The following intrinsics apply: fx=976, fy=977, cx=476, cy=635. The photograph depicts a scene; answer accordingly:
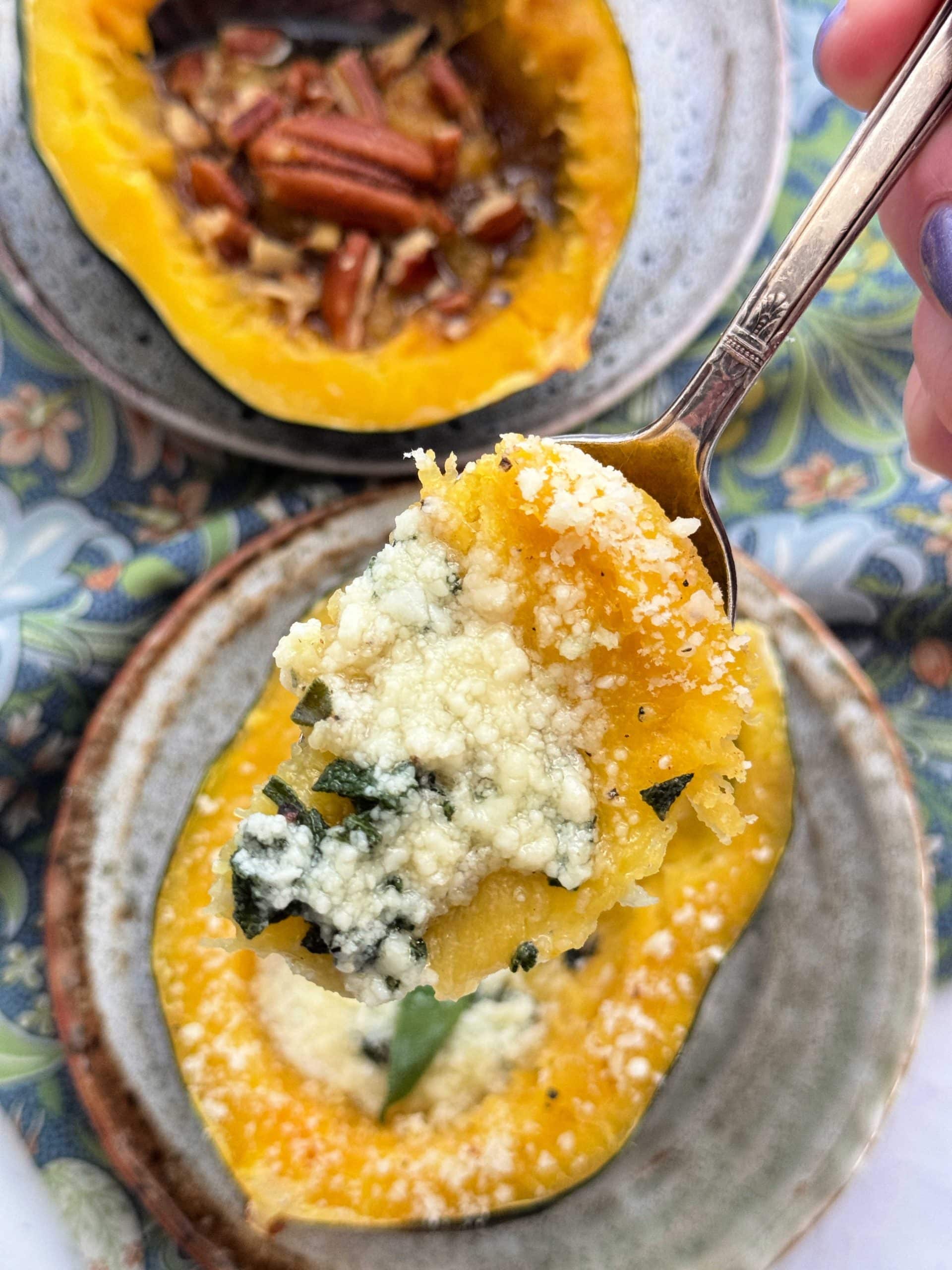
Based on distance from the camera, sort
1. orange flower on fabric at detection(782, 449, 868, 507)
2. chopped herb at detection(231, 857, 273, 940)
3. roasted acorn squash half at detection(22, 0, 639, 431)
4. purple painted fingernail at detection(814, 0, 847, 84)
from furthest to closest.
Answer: orange flower on fabric at detection(782, 449, 868, 507), roasted acorn squash half at detection(22, 0, 639, 431), purple painted fingernail at detection(814, 0, 847, 84), chopped herb at detection(231, 857, 273, 940)

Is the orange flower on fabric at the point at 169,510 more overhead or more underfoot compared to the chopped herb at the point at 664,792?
more underfoot

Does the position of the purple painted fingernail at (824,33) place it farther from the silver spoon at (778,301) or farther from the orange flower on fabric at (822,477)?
the orange flower on fabric at (822,477)

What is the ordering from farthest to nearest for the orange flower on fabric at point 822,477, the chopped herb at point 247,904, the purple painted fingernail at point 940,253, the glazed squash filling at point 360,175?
the orange flower on fabric at point 822,477
the glazed squash filling at point 360,175
the purple painted fingernail at point 940,253
the chopped herb at point 247,904

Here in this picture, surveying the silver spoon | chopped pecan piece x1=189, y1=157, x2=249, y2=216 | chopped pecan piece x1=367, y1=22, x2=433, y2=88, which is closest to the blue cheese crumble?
the silver spoon

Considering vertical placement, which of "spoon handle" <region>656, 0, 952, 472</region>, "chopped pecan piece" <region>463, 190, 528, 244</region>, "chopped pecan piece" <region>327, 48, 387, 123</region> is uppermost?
"spoon handle" <region>656, 0, 952, 472</region>

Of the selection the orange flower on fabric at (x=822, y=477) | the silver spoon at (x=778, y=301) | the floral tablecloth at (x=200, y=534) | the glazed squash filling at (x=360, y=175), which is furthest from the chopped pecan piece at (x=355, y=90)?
the orange flower on fabric at (x=822, y=477)

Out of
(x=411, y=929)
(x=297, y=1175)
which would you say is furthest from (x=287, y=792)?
(x=297, y=1175)

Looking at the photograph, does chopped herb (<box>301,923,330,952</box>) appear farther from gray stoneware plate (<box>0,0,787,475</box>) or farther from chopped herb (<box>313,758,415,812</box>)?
gray stoneware plate (<box>0,0,787,475</box>)

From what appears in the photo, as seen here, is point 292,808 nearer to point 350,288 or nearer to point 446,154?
point 350,288
